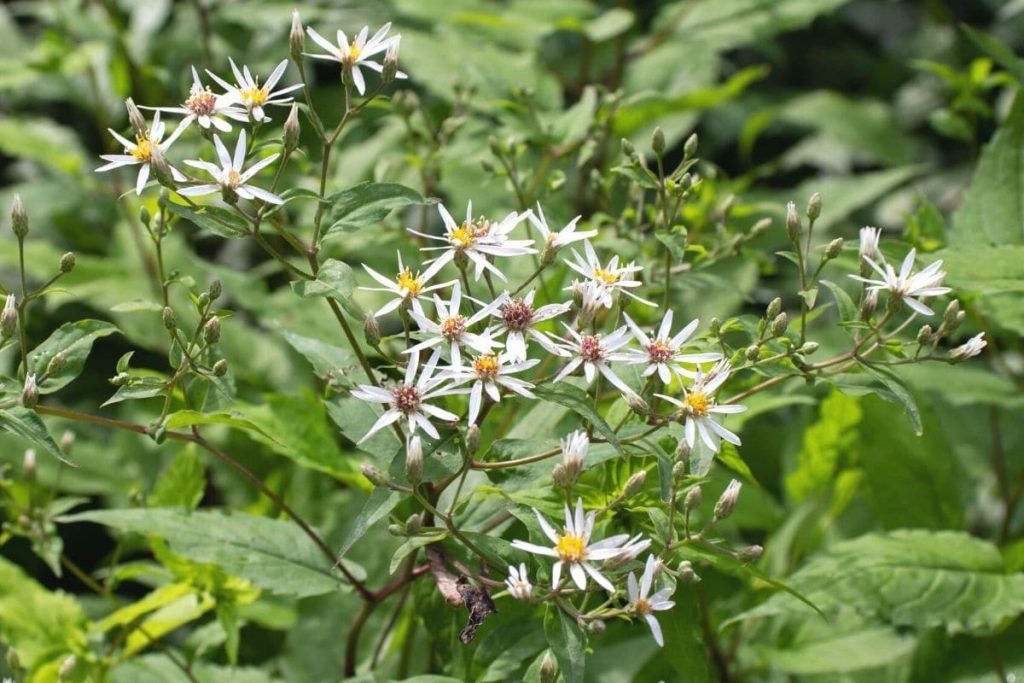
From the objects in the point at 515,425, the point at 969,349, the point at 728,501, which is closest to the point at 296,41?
the point at 515,425

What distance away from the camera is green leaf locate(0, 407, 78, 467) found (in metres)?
1.35

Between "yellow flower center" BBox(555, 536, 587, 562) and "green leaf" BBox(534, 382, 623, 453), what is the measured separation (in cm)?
12

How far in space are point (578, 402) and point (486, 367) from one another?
0.11 meters

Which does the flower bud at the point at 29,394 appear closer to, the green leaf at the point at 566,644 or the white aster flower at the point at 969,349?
the green leaf at the point at 566,644

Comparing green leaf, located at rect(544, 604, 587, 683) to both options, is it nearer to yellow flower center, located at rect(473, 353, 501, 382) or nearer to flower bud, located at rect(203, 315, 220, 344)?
yellow flower center, located at rect(473, 353, 501, 382)

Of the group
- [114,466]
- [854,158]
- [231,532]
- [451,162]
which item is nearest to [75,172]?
[114,466]

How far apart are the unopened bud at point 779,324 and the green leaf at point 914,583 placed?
0.53m

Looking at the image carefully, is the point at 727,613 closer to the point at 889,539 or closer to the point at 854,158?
the point at 889,539

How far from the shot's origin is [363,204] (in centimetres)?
148

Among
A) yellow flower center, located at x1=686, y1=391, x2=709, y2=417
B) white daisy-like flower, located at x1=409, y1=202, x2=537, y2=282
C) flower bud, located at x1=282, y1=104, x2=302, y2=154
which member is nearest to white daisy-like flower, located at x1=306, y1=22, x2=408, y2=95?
flower bud, located at x1=282, y1=104, x2=302, y2=154

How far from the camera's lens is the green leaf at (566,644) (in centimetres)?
129

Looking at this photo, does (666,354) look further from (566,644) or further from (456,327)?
(566,644)

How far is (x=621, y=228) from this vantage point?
190 centimetres

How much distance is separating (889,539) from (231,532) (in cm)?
110
